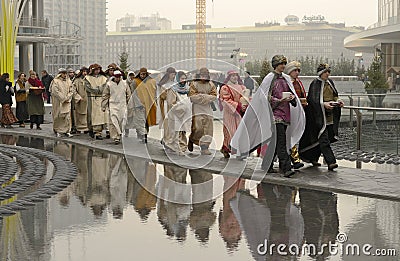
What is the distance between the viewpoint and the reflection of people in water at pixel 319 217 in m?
7.11

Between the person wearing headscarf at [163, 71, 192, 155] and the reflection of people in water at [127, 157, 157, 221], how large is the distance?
33.5 inches

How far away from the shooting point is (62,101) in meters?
17.4

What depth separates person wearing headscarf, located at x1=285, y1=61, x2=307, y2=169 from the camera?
11352 mm

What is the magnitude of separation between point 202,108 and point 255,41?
157600 millimetres

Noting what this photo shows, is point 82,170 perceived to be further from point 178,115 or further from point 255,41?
point 255,41

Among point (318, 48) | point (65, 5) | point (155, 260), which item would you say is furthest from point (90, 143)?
point (318, 48)

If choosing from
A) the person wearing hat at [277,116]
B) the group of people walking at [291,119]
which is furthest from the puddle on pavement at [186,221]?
the group of people walking at [291,119]

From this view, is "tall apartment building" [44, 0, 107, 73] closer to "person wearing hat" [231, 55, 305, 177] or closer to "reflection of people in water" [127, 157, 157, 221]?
"reflection of people in water" [127, 157, 157, 221]

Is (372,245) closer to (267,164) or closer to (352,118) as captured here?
(267,164)

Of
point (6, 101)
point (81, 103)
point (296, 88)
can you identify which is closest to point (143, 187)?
point (296, 88)

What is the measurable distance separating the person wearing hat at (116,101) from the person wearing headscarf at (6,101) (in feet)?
20.3

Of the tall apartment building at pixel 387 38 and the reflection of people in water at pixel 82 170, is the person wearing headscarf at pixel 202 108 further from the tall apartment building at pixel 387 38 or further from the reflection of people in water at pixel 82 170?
the tall apartment building at pixel 387 38

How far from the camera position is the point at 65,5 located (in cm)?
10562

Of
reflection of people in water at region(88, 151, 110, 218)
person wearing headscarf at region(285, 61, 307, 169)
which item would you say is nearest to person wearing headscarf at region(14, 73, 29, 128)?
reflection of people in water at region(88, 151, 110, 218)
